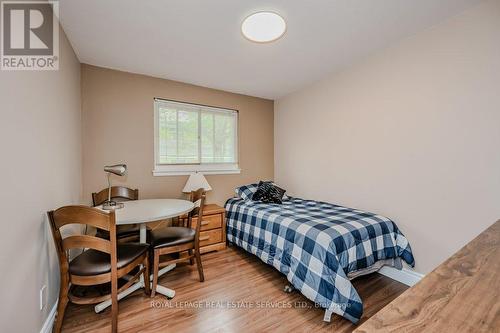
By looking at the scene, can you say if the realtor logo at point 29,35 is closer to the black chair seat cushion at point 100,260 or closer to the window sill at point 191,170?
the black chair seat cushion at point 100,260

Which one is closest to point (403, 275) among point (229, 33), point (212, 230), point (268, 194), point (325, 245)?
point (325, 245)

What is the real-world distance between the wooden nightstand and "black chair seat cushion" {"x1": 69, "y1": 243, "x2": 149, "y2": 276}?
0.99 metres

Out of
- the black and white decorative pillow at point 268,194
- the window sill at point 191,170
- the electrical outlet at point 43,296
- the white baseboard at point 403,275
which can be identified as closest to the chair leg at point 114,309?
the electrical outlet at point 43,296

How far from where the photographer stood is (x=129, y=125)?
2.72 meters

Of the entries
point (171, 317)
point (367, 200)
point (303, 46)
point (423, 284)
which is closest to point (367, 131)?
point (367, 200)

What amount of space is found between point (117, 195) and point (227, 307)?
1773 mm

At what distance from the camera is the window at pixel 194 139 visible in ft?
9.72

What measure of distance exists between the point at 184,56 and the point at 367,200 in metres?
2.60

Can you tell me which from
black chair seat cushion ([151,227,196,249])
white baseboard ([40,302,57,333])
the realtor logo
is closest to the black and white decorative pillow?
black chair seat cushion ([151,227,196,249])

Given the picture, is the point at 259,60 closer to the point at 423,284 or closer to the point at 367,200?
the point at 367,200

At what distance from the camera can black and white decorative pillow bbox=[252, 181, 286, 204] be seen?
3020 mm

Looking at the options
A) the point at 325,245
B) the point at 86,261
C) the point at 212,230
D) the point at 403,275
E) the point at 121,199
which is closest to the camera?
the point at 86,261

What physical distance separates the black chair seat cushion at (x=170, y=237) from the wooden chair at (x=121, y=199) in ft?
1.22

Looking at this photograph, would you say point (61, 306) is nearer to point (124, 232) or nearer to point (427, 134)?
point (124, 232)
